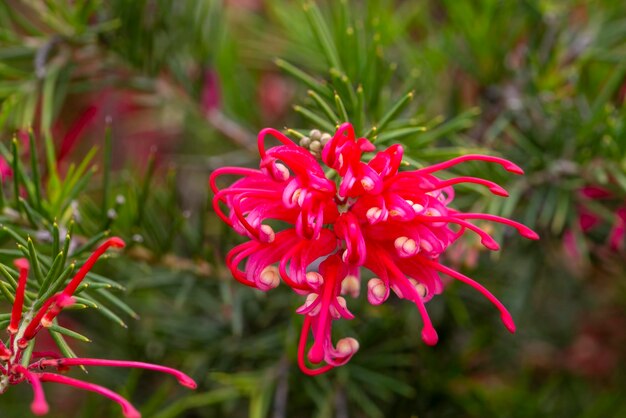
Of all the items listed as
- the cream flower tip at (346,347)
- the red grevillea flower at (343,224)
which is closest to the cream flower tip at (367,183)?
the red grevillea flower at (343,224)

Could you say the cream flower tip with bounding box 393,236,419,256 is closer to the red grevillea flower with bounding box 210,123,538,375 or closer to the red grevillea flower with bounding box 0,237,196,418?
the red grevillea flower with bounding box 210,123,538,375

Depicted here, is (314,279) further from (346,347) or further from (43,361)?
(43,361)

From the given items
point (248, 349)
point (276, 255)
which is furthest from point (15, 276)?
point (248, 349)

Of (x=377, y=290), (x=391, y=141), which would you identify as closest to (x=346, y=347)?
(x=377, y=290)

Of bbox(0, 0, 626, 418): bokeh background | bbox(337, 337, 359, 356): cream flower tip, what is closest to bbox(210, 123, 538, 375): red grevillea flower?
bbox(337, 337, 359, 356): cream flower tip

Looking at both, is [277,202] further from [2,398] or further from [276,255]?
[2,398]

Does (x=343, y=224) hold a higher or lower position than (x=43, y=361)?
higher

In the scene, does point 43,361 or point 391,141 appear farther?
point 391,141
